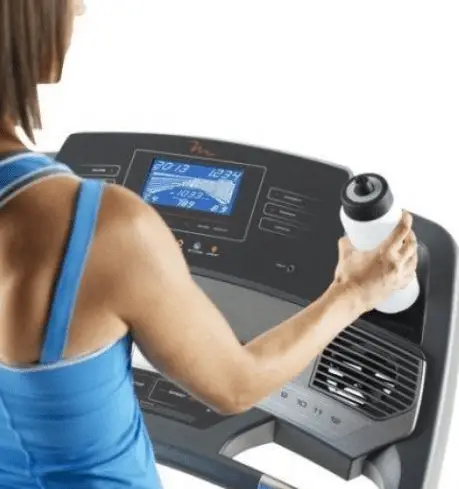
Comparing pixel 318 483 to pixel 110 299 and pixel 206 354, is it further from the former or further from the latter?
pixel 110 299

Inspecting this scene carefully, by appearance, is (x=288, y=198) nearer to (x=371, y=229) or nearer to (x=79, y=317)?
(x=371, y=229)

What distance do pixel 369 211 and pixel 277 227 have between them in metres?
0.26

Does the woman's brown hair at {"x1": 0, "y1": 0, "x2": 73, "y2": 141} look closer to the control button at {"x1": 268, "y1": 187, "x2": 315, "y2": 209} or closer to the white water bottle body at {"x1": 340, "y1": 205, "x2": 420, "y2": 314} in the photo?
the white water bottle body at {"x1": 340, "y1": 205, "x2": 420, "y2": 314}

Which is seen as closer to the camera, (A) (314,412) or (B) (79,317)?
(B) (79,317)

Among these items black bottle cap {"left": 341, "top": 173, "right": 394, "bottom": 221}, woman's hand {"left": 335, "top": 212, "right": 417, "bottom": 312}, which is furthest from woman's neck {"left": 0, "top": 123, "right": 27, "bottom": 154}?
Answer: black bottle cap {"left": 341, "top": 173, "right": 394, "bottom": 221}

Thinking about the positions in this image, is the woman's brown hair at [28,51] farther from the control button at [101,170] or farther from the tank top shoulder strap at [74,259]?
the control button at [101,170]

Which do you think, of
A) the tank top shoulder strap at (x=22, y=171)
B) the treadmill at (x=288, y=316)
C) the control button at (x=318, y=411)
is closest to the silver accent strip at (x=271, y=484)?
the treadmill at (x=288, y=316)

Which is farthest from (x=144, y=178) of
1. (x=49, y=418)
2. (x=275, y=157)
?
(x=49, y=418)

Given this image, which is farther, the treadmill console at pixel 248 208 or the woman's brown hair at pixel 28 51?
the treadmill console at pixel 248 208

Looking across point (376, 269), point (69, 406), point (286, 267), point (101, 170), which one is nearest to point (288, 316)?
point (286, 267)

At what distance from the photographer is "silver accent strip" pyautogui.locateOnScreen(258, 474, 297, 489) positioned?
4.12ft

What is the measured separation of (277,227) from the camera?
140 centimetres

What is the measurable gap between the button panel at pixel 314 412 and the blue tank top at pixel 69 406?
0.30 meters

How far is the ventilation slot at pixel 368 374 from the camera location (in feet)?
4.14
